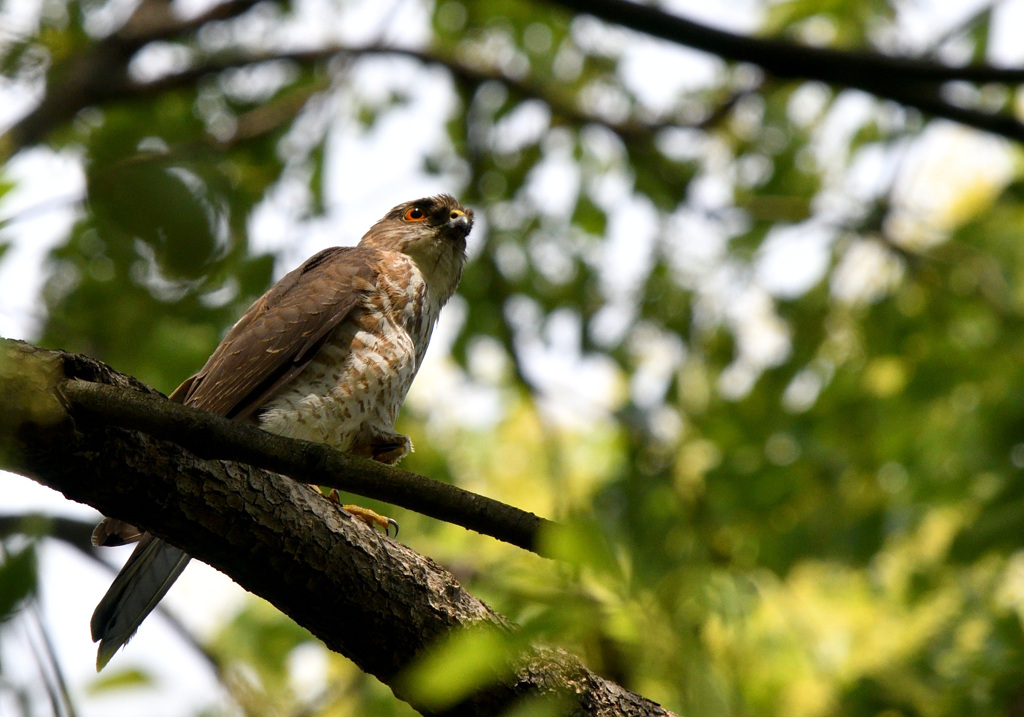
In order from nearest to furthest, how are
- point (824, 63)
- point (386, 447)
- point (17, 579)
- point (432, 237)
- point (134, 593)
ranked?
point (17, 579), point (134, 593), point (386, 447), point (824, 63), point (432, 237)

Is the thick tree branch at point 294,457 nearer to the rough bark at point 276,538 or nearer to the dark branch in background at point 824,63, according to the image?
the rough bark at point 276,538

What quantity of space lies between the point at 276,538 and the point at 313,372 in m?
1.64

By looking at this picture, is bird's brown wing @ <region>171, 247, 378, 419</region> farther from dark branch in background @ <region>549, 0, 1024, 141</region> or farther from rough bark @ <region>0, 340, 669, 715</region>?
dark branch in background @ <region>549, 0, 1024, 141</region>

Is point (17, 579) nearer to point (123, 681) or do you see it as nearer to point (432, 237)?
point (123, 681)

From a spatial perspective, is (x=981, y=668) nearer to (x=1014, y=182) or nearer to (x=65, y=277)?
(x=1014, y=182)

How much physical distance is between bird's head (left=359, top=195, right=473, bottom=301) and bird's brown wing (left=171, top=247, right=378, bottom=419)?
2.42 feet

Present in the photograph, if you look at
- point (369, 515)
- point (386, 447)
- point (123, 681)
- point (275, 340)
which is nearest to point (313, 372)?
point (275, 340)

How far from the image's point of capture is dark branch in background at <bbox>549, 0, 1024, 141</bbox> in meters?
4.46

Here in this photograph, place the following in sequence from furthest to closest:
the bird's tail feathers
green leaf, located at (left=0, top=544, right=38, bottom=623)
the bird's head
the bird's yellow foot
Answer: the bird's head, the bird's yellow foot, the bird's tail feathers, green leaf, located at (left=0, top=544, right=38, bottom=623)

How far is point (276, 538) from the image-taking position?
100.0 inches

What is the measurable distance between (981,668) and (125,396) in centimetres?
435

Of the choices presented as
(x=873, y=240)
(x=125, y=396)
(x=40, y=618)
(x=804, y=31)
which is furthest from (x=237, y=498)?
(x=804, y=31)

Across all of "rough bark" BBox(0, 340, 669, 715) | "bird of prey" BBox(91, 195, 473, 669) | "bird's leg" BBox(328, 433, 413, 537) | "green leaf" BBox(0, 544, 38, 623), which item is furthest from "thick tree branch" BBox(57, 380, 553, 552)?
"bird's leg" BBox(328, 433, 413, 537)

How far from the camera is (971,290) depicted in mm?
6945
